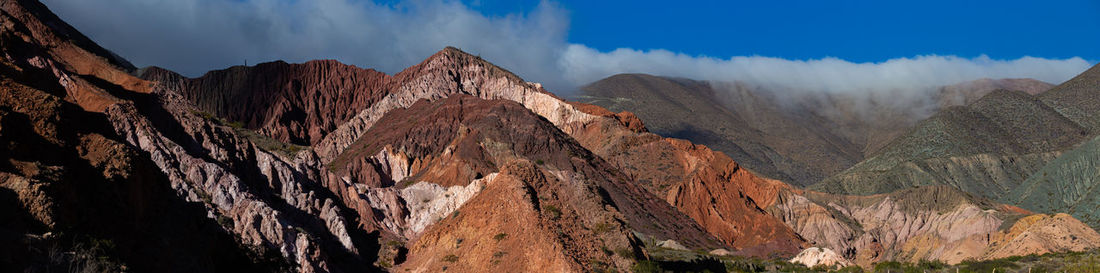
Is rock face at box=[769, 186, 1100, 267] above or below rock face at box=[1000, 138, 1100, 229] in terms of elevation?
below

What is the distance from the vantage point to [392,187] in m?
113

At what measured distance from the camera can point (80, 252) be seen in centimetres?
2950

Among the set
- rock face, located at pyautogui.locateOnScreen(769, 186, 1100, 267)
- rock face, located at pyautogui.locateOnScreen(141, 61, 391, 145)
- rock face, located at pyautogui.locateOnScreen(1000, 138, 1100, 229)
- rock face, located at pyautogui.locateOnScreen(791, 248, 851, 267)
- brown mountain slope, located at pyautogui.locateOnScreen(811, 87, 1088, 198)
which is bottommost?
rock face, located at pyautogui.locateOnScreen(791, 248, 851, 267)

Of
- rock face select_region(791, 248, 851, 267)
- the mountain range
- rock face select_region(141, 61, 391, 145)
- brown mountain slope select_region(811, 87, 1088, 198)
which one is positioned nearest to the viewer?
the mountain range

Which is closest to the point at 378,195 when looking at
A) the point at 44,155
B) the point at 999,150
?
the point at 44,155

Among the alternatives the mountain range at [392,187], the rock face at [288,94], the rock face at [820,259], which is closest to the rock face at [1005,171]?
the mountain range at [392,187]

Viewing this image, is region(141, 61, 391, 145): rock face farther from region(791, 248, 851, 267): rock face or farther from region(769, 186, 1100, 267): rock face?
region(791, 248, 851, 267): rock face

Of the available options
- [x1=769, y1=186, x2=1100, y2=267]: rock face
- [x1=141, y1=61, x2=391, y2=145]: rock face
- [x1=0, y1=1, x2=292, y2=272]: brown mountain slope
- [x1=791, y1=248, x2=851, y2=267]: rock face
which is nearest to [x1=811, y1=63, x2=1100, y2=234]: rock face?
[x1=769, y1=186, x2=1100, y2=267]: rock face

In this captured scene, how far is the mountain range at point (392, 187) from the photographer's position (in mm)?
34281

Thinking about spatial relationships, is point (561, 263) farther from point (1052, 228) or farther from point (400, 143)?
point (400, 143)

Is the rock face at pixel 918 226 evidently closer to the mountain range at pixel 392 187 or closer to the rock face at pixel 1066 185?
the mountain range at pixel 392 187

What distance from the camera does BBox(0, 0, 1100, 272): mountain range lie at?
1350 inches

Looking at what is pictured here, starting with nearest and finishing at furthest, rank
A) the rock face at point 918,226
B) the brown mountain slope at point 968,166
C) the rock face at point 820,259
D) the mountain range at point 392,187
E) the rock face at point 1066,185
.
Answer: the mountain range at point 392,187 → the rock face at point 820,259 → the rock face at point 918,226 → the rock face at point 1066,185 → the brown mountain slope at point 968,166

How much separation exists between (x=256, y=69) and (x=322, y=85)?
11372mm
